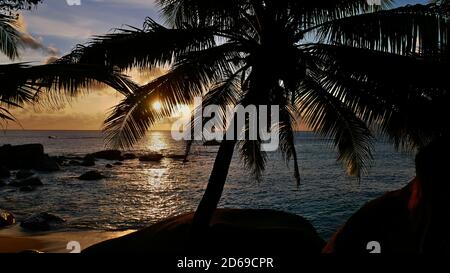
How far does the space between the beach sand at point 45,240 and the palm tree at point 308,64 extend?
9.53 meters

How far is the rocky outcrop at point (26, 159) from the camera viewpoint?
53.0 meters

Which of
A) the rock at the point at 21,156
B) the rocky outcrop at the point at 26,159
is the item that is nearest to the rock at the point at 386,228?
the rocky outcrop at the point at 26,159

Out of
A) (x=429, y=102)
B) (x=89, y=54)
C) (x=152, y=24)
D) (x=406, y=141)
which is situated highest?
(x=152, y=24)

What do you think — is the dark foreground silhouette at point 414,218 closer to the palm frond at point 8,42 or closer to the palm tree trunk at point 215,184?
the palm tree trunk at point 215,184

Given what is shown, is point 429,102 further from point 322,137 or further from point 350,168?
point 350,168

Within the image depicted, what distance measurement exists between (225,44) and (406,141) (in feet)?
13.8

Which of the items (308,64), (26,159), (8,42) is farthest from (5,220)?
(26,159)

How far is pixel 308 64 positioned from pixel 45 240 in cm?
1412

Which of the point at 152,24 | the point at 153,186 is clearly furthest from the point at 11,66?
the point at 153,186

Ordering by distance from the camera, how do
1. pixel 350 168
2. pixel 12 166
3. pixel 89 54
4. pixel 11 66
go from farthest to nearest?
1. pixel 12 166
2. pixel 350 168
3. pixel 89 54
4. pixel 11 66

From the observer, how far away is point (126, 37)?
320 inches

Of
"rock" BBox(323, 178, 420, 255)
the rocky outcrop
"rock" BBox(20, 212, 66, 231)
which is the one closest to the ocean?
"rock" BBox(20, 212, 66, 231)

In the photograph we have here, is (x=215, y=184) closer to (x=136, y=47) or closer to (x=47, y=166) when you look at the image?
(x=136, y=47)

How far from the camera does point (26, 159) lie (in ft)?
179
